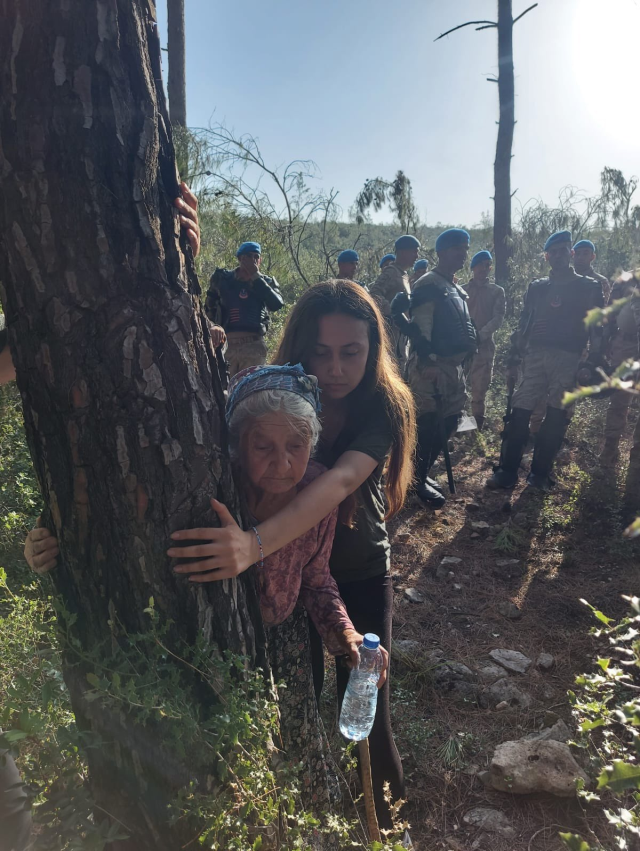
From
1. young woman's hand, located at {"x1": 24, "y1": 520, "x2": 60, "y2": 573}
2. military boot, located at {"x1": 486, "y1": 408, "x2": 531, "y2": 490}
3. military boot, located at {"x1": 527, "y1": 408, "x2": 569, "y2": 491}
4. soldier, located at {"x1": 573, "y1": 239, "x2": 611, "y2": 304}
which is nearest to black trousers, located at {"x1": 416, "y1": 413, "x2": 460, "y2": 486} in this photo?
military boot, located at {"x1": 486, "y1": 408, "x2": 531, "y2": 490}

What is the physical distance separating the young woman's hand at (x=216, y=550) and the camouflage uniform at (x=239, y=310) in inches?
209

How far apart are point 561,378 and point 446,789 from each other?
4296 mm

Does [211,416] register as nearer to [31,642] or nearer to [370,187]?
[31,642]

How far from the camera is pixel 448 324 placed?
5098 mm

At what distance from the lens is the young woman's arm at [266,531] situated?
1.23 metres

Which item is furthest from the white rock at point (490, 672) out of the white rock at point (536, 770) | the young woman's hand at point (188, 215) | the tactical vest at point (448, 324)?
the tactical vest at point (448, 324)

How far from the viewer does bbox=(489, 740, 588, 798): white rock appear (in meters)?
2.25

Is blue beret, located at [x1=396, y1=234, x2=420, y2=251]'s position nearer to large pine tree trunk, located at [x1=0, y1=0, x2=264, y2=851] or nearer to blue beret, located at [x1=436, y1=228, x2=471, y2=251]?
blue beret, located at [x1=436, y1=228, x2=471, y2=251]

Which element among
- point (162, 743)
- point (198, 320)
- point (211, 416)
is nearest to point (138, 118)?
point (198, 320)

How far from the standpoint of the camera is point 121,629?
123 centimetres

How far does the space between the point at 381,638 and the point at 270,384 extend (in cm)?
110

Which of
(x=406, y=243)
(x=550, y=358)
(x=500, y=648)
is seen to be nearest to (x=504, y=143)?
(x=406, y=243)

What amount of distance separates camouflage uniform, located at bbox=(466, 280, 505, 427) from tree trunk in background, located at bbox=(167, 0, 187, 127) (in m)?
5.80

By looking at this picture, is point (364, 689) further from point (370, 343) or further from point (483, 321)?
point (483, 321)
